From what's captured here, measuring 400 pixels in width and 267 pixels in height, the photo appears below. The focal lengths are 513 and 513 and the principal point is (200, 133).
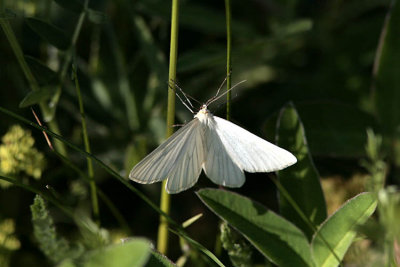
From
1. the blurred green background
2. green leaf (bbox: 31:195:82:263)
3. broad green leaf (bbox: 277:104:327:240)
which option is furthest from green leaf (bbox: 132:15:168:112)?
green leaf (bbox: 31:195:82:263)

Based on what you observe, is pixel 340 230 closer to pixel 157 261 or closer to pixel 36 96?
pixel 157 261

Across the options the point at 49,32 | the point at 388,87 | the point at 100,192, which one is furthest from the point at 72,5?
the point at 388,87

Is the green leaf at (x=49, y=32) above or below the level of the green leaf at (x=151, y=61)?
above

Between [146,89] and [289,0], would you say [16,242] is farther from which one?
[289,0]

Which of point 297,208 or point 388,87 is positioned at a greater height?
point 388,87

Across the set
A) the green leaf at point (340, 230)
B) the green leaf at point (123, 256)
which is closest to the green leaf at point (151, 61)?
the green leaf at point (340, 230)

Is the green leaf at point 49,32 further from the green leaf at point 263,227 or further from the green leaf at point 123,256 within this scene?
the green leaf at point 123,256
